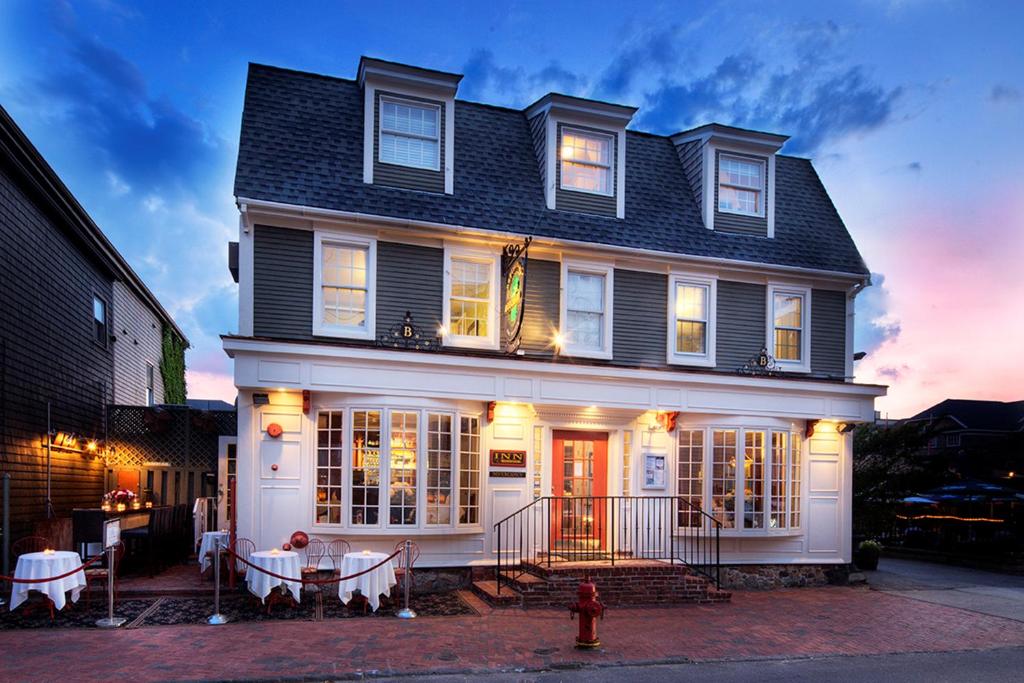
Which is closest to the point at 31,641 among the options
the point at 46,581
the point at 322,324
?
the point at 46,581

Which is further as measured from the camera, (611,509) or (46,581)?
(611,509)

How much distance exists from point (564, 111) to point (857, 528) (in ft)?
52.0

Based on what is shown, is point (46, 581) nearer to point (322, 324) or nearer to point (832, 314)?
point (322, 324)

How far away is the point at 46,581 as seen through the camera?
10.5m

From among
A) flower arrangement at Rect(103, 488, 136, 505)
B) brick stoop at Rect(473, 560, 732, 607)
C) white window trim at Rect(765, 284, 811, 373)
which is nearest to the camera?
brick stoop at Rect(473, 560, 732, 607)

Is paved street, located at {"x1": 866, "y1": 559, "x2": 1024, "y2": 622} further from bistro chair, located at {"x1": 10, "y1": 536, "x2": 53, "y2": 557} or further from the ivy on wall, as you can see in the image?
the ivy on wall

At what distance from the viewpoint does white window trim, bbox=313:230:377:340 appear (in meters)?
13.6

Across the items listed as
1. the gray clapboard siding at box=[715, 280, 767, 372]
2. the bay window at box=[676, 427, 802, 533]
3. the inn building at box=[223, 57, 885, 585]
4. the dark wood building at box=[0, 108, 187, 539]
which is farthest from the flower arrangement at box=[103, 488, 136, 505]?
the gray clapboard siding at box=[715, 280, 767, 372]

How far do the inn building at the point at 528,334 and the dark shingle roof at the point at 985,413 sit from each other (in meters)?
37.3

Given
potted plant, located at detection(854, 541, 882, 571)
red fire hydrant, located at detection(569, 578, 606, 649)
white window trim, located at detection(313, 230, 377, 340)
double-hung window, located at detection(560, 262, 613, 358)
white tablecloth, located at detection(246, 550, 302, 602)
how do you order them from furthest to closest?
1. potted plant, located at detection(854, 541, 882, 571)
2. double-hung window, located at detection(560, 262, 613, 358)
3. white window trim, located at detection(313, 230, 377, 340)
4. white tablecloth, located at detection(246, 550, 302, 602)
5. red fire hydrant, located at detection(569, 578, 606, 649)

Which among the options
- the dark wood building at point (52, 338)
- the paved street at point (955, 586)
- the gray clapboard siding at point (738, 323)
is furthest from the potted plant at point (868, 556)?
the dark wood building at point (52, 338)

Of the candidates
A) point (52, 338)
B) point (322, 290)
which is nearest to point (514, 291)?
point (322, 290)

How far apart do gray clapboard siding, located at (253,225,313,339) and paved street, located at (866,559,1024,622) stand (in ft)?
40.6

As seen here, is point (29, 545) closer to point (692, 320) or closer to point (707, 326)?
point (692, 320)
